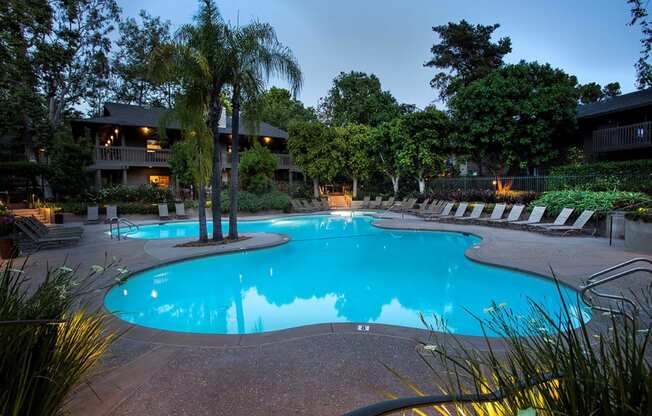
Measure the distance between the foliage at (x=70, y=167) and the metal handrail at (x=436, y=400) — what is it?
22.3m

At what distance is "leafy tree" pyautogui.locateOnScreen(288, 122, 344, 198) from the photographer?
80.2ft

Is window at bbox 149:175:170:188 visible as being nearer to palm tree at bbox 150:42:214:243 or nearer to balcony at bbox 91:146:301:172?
balcony at bbox 91:146:301:172

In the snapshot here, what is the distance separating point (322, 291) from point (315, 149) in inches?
695

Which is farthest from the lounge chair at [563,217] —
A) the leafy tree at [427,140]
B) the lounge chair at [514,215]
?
the leafy tree at [427,140]

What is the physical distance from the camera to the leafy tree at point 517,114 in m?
19.0

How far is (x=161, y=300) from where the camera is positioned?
7023 millimetres

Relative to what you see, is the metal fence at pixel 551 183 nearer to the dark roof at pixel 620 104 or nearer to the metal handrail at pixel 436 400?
the dark roof at pixel 620 104

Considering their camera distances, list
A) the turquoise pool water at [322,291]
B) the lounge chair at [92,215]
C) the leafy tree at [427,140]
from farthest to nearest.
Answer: the leafy tree at [427,140] → the lounge chair at [92,215] → the turquoise pool water at [322,291]

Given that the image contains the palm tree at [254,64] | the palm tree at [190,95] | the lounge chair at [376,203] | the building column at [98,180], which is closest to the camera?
the palm tree at [190,95]

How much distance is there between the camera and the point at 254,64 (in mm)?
10805

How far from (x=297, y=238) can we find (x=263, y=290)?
229 inches

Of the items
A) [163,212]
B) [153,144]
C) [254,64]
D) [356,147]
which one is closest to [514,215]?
[254,64]

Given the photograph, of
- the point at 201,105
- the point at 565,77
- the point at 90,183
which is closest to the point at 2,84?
the point at 90,183

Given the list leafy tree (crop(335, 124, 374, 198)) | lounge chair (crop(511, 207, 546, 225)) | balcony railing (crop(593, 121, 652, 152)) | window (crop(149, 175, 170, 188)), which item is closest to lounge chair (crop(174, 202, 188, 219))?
window (crop(149, 175, 170, 188))
